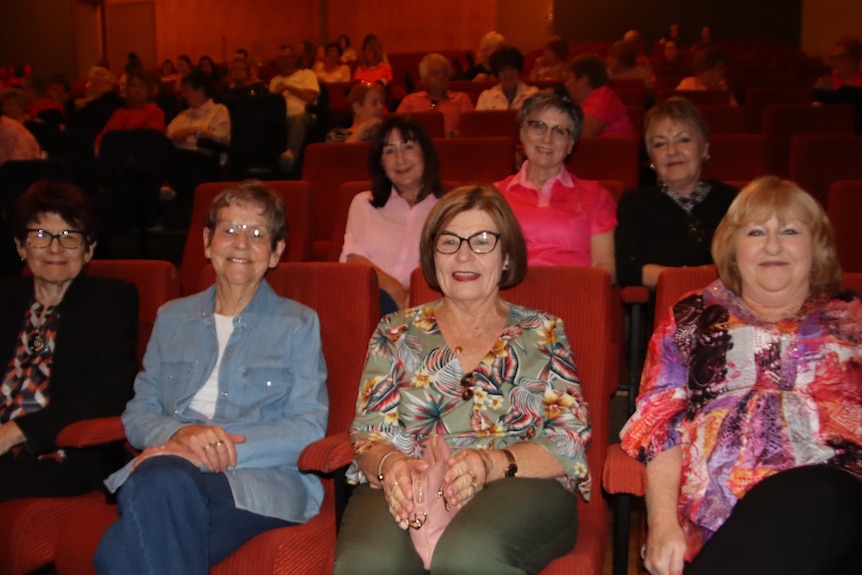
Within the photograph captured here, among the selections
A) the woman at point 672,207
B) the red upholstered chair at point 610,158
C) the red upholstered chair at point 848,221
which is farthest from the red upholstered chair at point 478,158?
the red upholstered chair at point 848,221

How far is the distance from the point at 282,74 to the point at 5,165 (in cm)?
361

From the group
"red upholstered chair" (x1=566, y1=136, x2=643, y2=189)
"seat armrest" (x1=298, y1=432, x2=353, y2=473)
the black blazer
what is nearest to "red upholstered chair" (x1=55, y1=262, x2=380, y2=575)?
"seat armrest" (x1=298, y1=432, x2=353, y2=473)

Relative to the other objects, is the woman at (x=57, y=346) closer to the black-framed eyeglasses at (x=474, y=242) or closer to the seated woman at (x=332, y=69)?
the black-framed eyeglasses at (x=474, y=242)

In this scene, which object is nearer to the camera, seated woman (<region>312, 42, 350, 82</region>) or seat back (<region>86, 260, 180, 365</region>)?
seat back (<region>86, 260, 180, 365</region>)

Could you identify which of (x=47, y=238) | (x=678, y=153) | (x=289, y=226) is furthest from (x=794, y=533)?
(x=289, y=226)

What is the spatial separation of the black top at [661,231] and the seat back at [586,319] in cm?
63

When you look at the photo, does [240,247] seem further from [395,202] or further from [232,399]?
[395,202]

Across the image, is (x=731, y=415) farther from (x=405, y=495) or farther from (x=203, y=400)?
(x=203, y=400)

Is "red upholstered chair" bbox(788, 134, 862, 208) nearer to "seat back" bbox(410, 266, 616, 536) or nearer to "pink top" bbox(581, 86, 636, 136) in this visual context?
"pink top" bbox(581, 86, 636, 136)

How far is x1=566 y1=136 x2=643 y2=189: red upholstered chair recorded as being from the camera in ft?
13.1

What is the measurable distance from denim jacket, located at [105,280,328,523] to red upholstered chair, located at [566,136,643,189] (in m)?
2.15

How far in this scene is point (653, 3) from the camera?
14.7 m

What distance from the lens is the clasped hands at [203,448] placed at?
1923 mm

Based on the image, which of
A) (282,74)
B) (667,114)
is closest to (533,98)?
(667,114)
